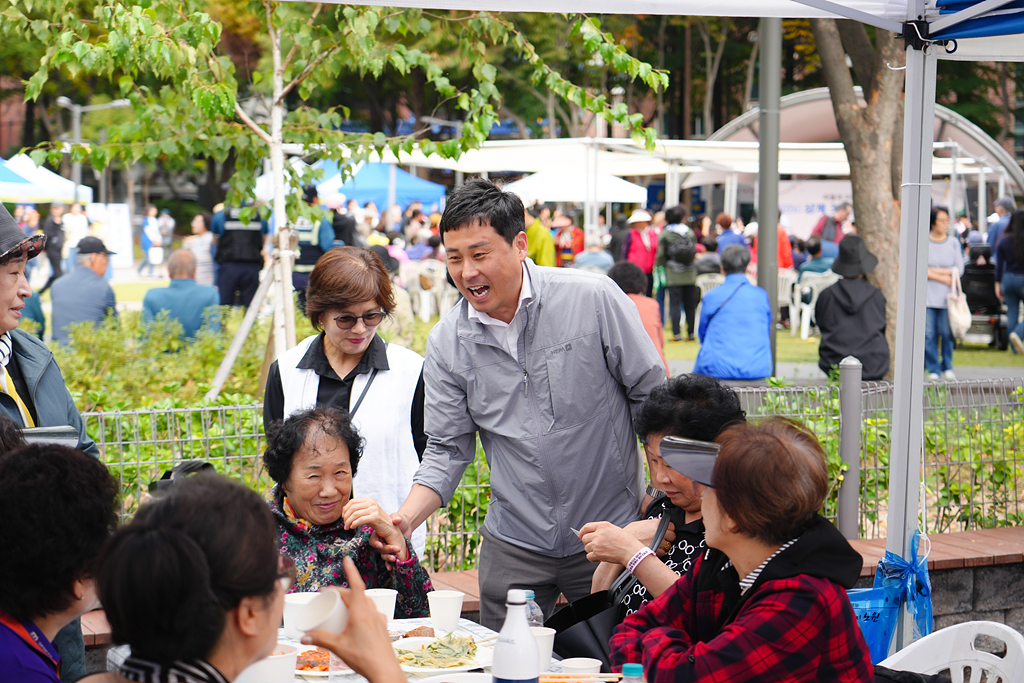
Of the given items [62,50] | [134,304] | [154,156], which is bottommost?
[134,304]

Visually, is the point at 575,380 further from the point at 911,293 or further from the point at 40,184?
the point at 40,184

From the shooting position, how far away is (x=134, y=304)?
20.7 m

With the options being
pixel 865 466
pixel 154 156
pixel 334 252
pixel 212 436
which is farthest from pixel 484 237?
pixel 154 156

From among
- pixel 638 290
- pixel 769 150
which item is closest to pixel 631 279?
pixel 638 290

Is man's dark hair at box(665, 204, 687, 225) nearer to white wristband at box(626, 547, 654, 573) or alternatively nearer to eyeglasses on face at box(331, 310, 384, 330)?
eyeglasses on face at box(331, 310, 384, 330)

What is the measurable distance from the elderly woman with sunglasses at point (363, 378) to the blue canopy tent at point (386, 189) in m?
24.3

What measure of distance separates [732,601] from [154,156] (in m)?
5.41

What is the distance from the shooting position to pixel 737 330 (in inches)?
320

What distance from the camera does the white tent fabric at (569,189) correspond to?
19156mm

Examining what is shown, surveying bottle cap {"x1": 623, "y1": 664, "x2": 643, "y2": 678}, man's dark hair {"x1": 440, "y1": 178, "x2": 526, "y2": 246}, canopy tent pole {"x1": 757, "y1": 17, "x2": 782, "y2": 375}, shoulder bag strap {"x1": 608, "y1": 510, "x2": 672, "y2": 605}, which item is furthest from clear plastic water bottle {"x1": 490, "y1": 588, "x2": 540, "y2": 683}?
canopy tent pole {"x1": 757, "y1": 17, "x2": 782, "y2": 375}

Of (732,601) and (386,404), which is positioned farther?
(386,404)

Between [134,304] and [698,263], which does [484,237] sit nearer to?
[698,263]

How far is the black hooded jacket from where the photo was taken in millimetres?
8742

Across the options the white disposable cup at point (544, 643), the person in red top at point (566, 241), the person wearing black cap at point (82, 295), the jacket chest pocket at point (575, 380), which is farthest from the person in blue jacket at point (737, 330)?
the person in red top at point (566, 241)
